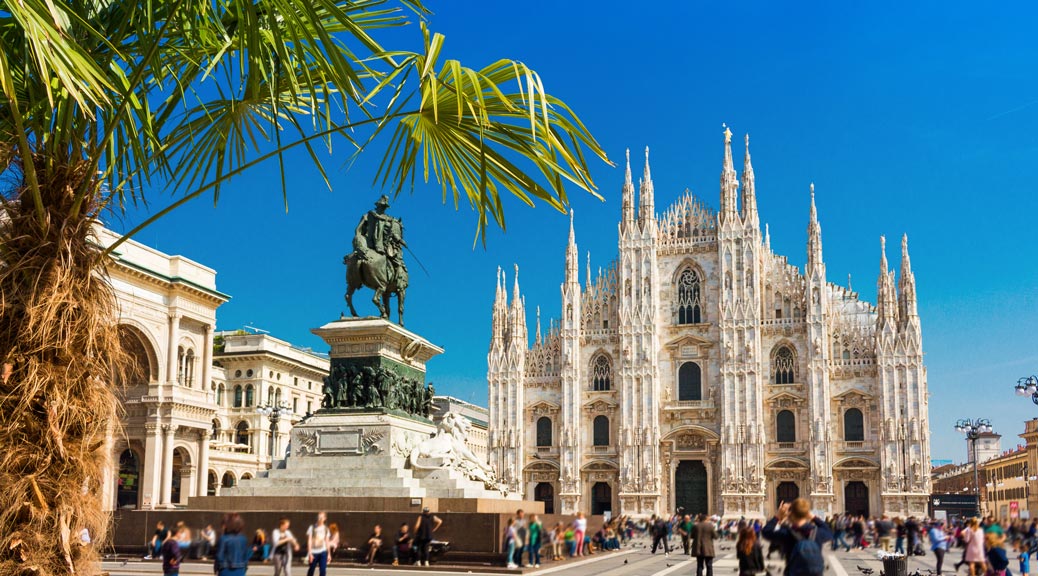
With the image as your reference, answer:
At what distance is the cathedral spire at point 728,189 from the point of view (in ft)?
184

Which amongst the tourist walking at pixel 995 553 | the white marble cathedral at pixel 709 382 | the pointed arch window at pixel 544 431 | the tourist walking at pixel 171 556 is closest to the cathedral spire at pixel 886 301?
the white marble cathedral at pixel 709 382

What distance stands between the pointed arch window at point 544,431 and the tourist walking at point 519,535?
40861 mm

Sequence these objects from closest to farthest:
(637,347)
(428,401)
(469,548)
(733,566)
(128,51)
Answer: (128,51), (469,548), (428,401), (733,566), (637,347)

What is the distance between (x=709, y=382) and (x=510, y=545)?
40700 mm

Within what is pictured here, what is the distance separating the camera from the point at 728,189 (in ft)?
185

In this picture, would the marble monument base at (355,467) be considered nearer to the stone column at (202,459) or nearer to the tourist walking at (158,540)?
the tourist walking at (158,540)

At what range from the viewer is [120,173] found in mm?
6445

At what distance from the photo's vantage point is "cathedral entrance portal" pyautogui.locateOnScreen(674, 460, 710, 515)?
181ft

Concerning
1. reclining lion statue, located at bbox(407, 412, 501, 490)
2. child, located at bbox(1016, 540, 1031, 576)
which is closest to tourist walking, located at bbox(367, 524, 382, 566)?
reclining lion statue, located at bbox(407, 412, 501, 490)

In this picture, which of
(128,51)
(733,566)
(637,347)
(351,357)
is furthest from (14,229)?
(637,347)

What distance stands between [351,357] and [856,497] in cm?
4186

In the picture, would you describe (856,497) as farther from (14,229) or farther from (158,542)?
(14,229)

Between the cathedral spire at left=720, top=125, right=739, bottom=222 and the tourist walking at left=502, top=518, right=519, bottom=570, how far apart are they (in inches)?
1637

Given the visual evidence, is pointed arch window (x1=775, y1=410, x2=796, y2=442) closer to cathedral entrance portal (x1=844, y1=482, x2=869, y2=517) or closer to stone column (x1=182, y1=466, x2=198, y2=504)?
cathedral entrance portal (x1=844, y1=482, x2=869, y2=517)
